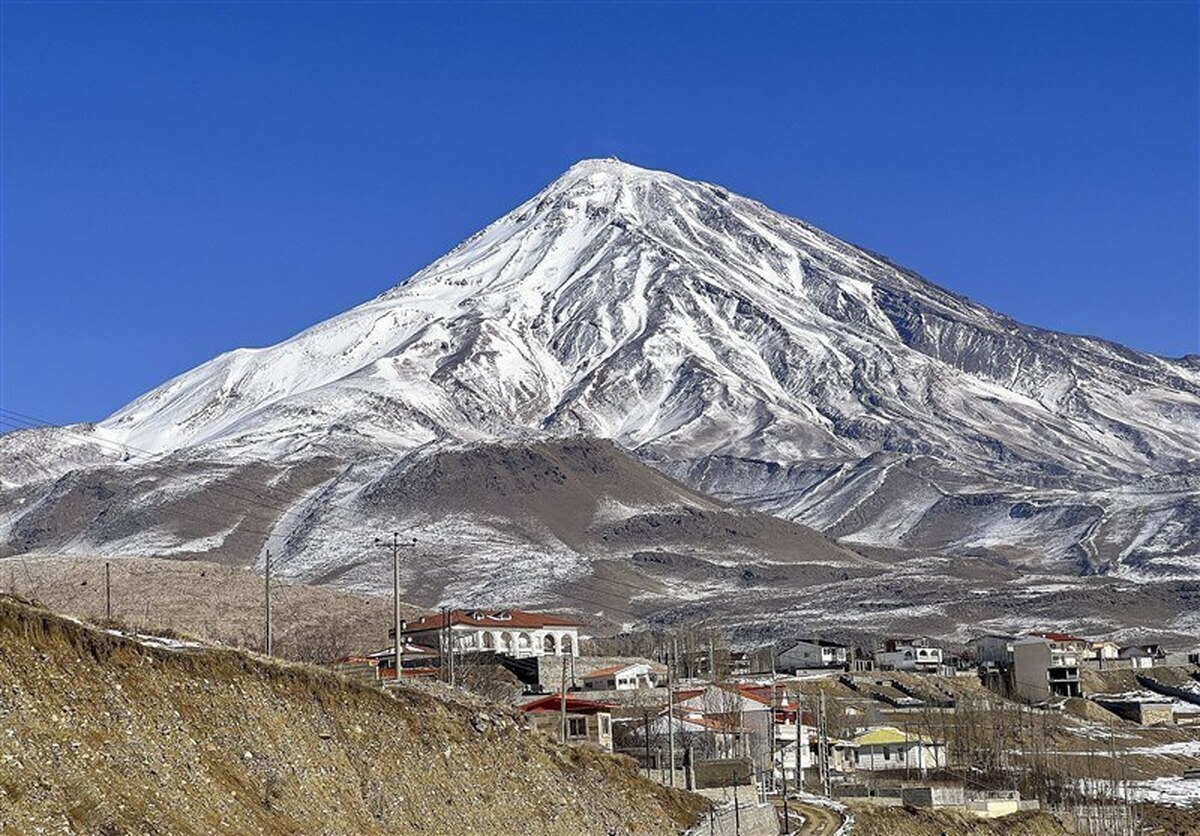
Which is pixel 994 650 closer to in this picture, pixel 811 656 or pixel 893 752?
pixel 811 656

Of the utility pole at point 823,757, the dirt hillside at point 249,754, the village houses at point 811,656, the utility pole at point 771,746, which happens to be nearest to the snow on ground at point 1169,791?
the utility pole at point 823,757

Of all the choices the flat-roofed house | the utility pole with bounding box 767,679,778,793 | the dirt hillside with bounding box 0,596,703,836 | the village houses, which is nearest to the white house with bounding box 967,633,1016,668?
the village houses

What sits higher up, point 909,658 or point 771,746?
point 909,658

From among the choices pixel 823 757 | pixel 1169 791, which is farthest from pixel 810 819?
pixel 1169 791

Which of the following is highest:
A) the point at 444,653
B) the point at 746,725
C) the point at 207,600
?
the point at 207,600

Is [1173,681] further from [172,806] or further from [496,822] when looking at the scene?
[172,806]
